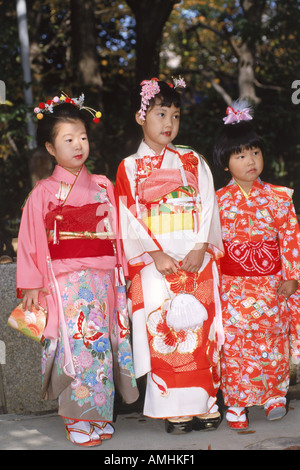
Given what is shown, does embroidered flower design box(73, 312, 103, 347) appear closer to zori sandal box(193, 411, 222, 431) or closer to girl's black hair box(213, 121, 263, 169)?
zori sandal box(193, 411, 222, 431)

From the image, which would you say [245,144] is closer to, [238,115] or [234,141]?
[234,141]

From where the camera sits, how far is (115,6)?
1331cm

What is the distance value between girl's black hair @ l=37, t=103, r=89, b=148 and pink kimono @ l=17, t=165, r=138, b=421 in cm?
22

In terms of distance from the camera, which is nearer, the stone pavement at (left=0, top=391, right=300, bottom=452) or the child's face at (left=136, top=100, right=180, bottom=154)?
the stone pavement at (left=0, top=391, right=300, bottom=452)

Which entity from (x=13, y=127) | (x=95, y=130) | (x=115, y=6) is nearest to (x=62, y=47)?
(x=115, y=6)

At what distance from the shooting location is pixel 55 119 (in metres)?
3.22

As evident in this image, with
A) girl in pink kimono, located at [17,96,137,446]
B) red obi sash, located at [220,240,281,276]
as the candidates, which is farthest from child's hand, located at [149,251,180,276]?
red obi sash, located at [220,240,281,276]

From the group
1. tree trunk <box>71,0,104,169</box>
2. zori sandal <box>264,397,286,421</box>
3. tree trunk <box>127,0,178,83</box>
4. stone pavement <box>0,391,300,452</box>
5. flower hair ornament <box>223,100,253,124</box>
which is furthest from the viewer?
tree trunk <box>71,0,104,169</box>

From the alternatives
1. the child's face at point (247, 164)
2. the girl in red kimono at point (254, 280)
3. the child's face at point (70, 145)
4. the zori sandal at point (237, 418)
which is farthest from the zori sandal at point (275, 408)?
the child's face at point (70, 145)

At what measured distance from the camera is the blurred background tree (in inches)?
320

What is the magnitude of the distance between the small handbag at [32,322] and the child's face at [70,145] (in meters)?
0.82

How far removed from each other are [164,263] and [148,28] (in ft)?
14.7

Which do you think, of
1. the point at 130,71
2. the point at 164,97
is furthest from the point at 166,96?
the point at 130,71

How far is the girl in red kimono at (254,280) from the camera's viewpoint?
3342 millimetres
